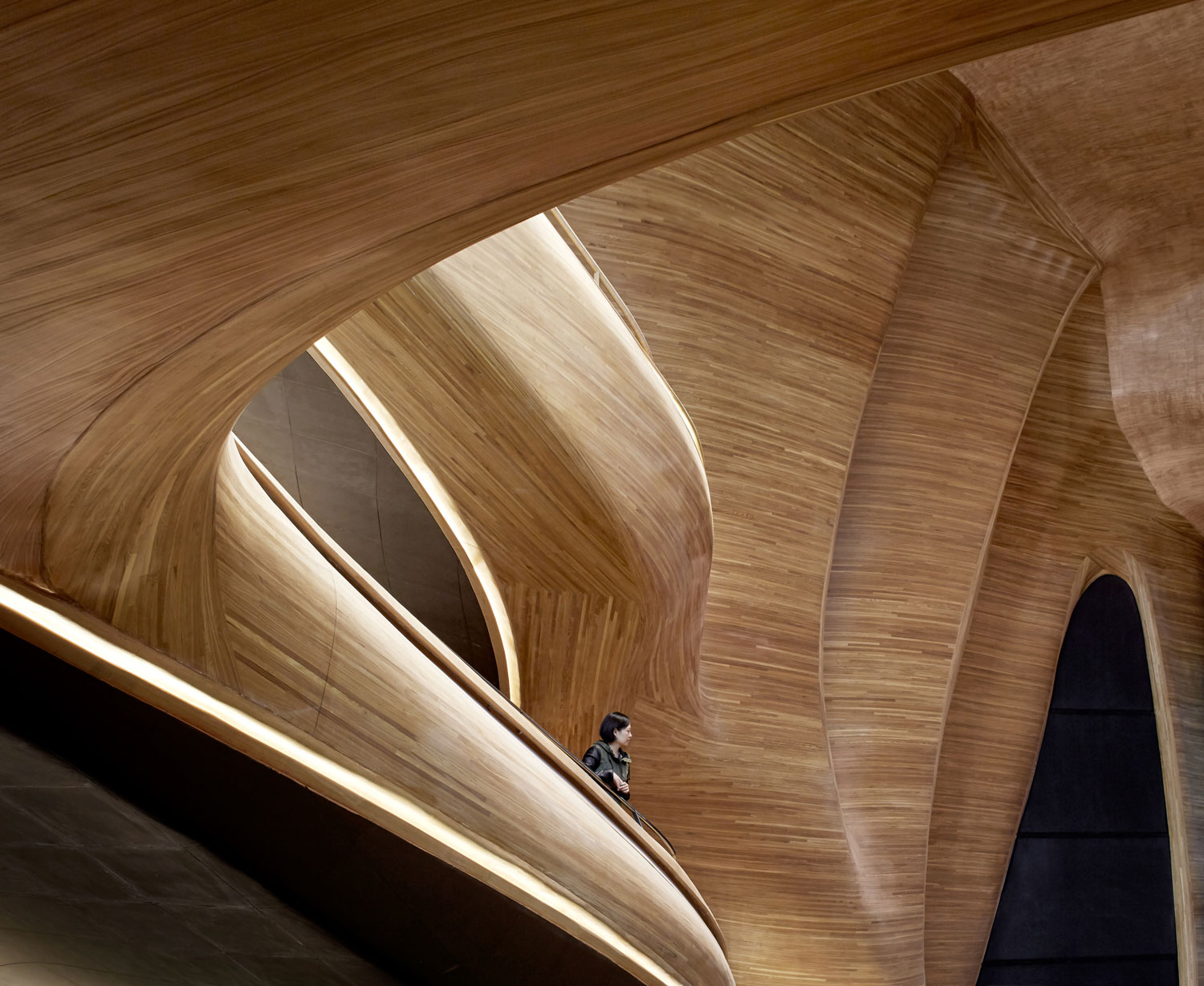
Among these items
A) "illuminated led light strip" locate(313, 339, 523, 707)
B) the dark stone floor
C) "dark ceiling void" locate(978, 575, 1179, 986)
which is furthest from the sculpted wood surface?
the dark stone floor

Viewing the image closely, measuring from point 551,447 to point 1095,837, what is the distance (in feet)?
29.1

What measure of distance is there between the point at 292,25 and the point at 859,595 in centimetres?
780

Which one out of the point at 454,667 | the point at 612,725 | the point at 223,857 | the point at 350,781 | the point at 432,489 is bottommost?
the point at 223,857

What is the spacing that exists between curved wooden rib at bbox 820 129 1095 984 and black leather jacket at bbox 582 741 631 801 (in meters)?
4.18

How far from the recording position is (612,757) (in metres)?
4.82

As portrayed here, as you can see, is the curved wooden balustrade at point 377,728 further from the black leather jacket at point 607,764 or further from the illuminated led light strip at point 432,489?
the illuminated led light strip at point 432,489

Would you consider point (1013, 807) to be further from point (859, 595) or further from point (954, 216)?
point (954, 216)

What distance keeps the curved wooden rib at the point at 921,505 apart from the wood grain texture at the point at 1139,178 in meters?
0.79

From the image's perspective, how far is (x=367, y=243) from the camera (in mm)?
1858

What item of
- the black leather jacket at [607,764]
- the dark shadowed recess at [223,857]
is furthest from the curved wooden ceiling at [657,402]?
the black leather jacket at [607,764]

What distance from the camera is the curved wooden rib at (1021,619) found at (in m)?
10.0

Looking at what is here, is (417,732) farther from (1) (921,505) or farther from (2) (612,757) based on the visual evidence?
(1) (921,505)

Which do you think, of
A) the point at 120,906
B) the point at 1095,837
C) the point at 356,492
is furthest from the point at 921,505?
the point at 120,906

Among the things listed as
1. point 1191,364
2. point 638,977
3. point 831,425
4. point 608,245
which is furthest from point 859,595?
point 638,977
